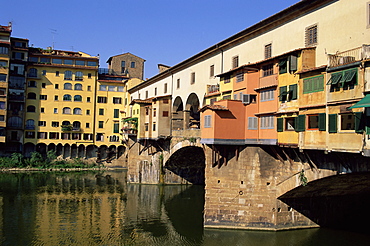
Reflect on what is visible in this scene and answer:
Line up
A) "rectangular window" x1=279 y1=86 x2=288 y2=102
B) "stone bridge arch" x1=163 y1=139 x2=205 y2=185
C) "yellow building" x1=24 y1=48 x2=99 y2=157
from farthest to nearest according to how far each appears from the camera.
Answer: "yellow building" x1=24 y1=48 x2=99 y2=157 → "stone bridge arch" x1=163 y1=139 x2=205 y2=185 → "rectangular window" x1=279 y1=86 x2=288 y2=102

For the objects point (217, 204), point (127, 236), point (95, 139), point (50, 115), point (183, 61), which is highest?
point (183, 61)

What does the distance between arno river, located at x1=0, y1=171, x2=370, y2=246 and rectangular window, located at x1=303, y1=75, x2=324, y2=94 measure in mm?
10013

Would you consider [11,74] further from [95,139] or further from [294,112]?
[294,112]

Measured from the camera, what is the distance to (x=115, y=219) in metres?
30.5

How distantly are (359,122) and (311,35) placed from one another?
723 centimetres

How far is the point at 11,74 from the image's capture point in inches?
2404

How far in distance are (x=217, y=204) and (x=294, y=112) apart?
348 inches

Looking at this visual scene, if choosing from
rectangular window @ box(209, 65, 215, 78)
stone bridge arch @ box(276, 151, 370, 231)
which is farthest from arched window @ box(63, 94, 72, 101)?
stone bridge arch @ box(276, 151, 370, 231)

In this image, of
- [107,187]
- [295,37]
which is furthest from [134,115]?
[295,37]

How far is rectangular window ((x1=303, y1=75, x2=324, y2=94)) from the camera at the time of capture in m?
19.8

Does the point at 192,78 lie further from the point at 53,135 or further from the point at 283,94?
the point at 53,135

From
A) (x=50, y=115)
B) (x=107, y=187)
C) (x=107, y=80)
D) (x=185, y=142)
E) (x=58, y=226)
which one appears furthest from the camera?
(x=107, y=80)

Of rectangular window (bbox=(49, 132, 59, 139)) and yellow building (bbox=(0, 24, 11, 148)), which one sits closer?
yellow building (bbox=(0, 24, 11, 148))

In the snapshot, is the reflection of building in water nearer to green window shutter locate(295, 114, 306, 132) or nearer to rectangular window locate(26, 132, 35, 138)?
green window shutter locate(295, 114, 306, 132)
